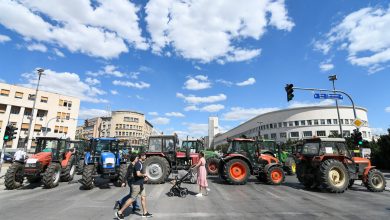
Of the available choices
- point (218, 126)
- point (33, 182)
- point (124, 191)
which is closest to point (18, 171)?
point (33, 182)

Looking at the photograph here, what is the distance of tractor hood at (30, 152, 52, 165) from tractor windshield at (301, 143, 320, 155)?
40.1ft

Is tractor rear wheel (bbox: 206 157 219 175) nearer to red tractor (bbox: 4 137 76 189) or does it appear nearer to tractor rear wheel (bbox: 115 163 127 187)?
tractor rear wheel (bbox: 115 163 127 187)

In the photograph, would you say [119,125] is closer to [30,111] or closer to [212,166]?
[30,111]

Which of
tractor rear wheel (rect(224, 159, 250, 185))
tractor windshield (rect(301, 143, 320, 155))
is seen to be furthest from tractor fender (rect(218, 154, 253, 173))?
tractor windshield (rect(301, 143, 320, 155))

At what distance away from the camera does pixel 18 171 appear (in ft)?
37.2

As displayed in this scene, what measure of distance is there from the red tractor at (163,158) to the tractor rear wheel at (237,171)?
259cm

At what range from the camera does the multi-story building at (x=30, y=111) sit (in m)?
46.2

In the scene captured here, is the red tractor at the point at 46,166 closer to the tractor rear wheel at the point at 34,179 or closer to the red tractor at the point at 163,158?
the tractor rear wheel at the point at 34,179

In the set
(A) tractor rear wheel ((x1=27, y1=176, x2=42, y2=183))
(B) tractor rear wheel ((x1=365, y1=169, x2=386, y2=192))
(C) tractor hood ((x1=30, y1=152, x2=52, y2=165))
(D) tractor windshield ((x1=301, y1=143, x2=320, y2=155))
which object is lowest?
(A) tractor rear wheel ((x1=27, y1=176, x2=42, y2=183))

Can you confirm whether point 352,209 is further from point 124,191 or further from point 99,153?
point 99,153

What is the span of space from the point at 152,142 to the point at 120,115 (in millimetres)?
104380

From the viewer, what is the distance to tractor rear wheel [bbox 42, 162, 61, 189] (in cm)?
1083

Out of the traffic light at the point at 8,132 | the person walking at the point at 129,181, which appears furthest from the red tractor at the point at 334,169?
the traffic light at the point at 8,132

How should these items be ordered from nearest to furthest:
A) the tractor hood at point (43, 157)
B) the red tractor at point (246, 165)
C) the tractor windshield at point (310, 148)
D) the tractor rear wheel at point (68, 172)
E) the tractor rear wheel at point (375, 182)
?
the tractor rear wheel at point (375, 182) < the tractor hood at point (43, 157) < the tractor windshield at point (310, 148) < the red tractor at point (246, 165) < the tractor rear wheel at point (68, 172)
